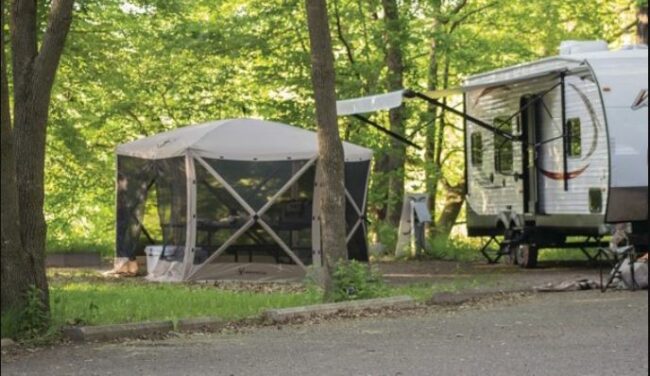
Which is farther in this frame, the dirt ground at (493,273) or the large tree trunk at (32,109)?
the dirt ground at (493,273)

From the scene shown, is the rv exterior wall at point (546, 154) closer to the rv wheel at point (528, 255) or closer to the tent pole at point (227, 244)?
the rv wheel at point (528, 255)

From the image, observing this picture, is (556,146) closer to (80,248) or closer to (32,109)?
(32,109)

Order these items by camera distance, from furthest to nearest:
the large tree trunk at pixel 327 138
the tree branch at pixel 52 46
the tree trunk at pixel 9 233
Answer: the large tree trunk at pixel 327 138, the tree branch at pixel 52 46, the tree trunk at pixel 9 233

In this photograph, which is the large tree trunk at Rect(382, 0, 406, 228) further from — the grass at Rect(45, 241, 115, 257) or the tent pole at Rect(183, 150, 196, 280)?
the tent pole at Rect(183, 150, 196, 280)

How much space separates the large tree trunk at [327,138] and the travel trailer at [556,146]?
4.38 metres

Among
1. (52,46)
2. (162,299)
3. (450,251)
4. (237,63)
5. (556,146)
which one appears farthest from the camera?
(237,63)

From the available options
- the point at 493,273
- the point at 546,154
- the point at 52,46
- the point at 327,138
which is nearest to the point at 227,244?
the point at 493,273

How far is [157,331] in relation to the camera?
976cm

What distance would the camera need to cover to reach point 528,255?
59.6 feet

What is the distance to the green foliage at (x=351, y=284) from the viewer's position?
11633 mm

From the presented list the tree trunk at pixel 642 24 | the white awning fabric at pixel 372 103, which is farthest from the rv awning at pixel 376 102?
the tree trunk at pixel 642 24

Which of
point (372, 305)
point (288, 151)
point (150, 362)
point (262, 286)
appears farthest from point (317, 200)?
point (150, 362)

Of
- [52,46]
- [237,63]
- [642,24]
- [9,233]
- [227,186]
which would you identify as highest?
[642,24]

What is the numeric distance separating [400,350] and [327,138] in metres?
3.98
